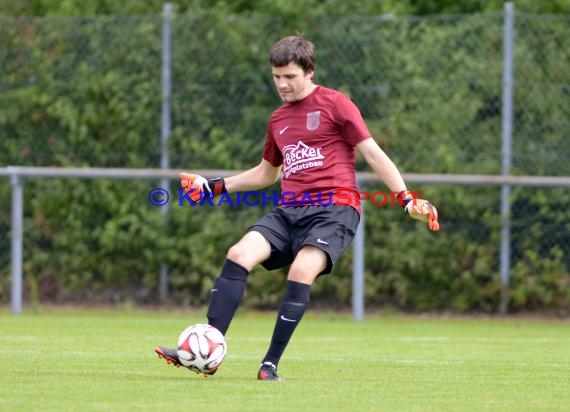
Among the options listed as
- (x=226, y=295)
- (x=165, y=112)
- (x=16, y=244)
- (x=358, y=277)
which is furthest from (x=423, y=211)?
(x=165, y=112)

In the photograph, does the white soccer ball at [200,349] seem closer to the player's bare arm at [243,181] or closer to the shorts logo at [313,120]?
the player's bare arm at [243,181]

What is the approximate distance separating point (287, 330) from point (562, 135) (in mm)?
6309

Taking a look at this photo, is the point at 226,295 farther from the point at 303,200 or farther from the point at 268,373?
the point at 303,200

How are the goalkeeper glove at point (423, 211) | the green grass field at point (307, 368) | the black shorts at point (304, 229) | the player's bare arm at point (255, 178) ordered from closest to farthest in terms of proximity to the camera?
the green grass field at point (307, 368) → the goalkeeper glove at point (423, 211) → the black shorts at point (304, 229) → the player's bare arm at point (255, 178)

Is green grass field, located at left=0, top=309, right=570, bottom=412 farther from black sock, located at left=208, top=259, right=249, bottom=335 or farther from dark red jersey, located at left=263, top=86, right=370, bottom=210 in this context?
dark red jersey, located at left=263, top=86, right=370, bottom=210

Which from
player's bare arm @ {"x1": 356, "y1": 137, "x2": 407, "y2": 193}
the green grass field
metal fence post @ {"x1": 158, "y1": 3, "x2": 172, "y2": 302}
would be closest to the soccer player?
player's bare arm @ {"x1": 356, "y1": 137, "x2": 407, "y2": 193}

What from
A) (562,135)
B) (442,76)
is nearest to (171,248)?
(442,76)

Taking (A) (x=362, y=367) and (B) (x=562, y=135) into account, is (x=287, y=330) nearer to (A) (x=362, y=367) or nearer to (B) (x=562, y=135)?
(A) (x=362, y=367)

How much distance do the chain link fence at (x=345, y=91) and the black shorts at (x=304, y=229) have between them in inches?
215

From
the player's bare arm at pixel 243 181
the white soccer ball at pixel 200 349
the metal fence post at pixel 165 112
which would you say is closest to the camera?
the white soccer ball at pixel 200 349

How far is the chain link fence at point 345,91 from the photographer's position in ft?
39.5

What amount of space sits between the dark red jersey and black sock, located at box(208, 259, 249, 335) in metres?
0.54

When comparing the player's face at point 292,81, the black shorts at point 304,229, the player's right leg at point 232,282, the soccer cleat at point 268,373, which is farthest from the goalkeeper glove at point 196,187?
the soccer cleat at point 268,373

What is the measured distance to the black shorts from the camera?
655 cm
